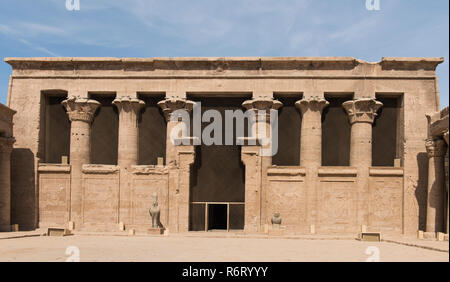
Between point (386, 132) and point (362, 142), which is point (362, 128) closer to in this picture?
point (362, 142)

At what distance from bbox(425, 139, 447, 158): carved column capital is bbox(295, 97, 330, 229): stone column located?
5.45 metres

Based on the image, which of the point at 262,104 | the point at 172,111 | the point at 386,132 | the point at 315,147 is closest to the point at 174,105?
the point at 172,111

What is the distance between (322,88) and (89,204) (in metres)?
14.2

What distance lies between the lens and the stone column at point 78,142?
966 inches

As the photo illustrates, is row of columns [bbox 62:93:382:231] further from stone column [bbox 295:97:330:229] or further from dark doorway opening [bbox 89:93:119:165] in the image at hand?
dark doorway opening [bbox 89:93:119:165]

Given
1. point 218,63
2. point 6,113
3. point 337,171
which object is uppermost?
point 218,63

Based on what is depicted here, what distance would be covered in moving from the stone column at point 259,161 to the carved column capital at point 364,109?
391 cm

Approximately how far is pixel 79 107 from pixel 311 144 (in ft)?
42.4

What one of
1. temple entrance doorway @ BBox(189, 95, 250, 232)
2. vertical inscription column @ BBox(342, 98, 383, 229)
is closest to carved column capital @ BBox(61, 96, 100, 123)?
temple entrance doorway @ BBox(189, 95, 250, 232)

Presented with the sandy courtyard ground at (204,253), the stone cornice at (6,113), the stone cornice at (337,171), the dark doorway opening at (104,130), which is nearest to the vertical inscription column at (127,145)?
the dark doorway opening at (104,130)

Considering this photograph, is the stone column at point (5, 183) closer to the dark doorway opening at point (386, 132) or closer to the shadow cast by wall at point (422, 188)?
the dark doorway opening at point (386, 132)

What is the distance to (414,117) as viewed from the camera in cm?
2397

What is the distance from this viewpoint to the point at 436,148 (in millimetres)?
21453

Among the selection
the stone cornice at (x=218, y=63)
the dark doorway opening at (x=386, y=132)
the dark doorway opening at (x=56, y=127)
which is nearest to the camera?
the stone cornice at (x=218, y=63)
